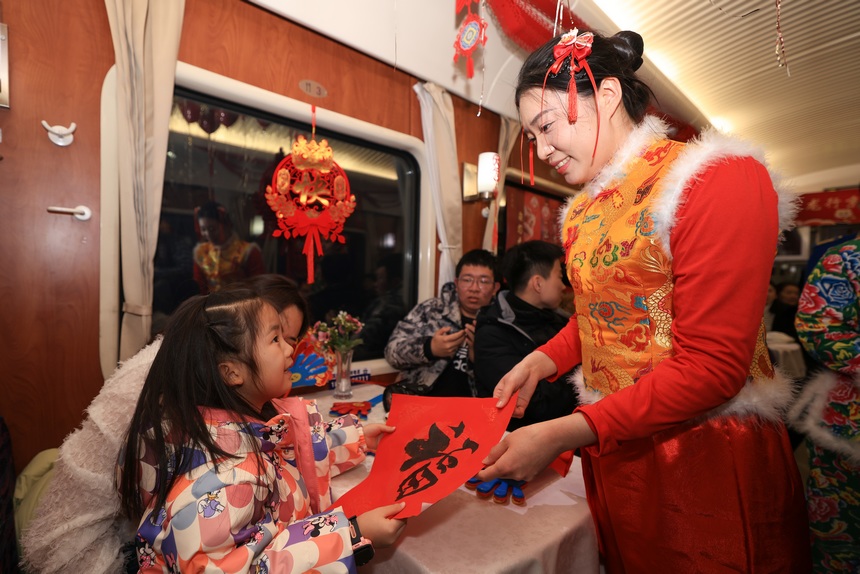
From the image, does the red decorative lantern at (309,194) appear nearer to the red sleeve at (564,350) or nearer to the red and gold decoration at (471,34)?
the red and gold decoration at (471,34)

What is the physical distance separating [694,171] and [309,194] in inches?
83.2

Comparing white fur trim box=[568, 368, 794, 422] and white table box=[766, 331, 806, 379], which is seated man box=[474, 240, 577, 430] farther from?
white table box=[766, 331, 806, 379]

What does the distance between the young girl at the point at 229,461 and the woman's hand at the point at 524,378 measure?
0.37m

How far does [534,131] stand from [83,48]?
205cm

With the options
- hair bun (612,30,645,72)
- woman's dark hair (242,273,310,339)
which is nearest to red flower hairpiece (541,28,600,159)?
hair bun (612,30,645,72)

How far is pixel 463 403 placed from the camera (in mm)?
992

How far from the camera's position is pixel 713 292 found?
2.26ft

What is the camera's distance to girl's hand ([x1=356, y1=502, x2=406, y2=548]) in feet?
2.61

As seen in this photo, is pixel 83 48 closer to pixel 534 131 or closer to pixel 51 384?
pixel 51 384

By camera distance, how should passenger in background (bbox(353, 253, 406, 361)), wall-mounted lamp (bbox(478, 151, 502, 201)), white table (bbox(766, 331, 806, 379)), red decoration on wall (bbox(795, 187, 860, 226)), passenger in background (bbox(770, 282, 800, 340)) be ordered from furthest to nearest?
1. red decoration on wall (bbox(795, 187, 860, 226))
2. passenger in background (bbox(770, 282, 800, 340))
3. white table (bbox(766, 331, 806, 379))
4. wall-mounted lamp (bbox(478, 151, 502, 201))
5. passenger in background (bbox(353, 253, 406, 361))

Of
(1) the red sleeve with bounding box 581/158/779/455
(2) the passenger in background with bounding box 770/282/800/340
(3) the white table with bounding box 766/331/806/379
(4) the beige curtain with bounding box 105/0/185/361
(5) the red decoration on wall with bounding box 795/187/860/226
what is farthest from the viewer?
(5) the red decoration on wall with bounding box 795/187/860/226

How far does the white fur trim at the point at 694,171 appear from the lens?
0.75 m

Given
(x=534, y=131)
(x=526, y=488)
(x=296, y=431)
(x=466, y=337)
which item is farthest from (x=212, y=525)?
(x=466, y=337)

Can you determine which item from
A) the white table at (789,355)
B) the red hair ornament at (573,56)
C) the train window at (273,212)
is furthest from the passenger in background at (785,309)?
the red hair ornament at (573,56)
